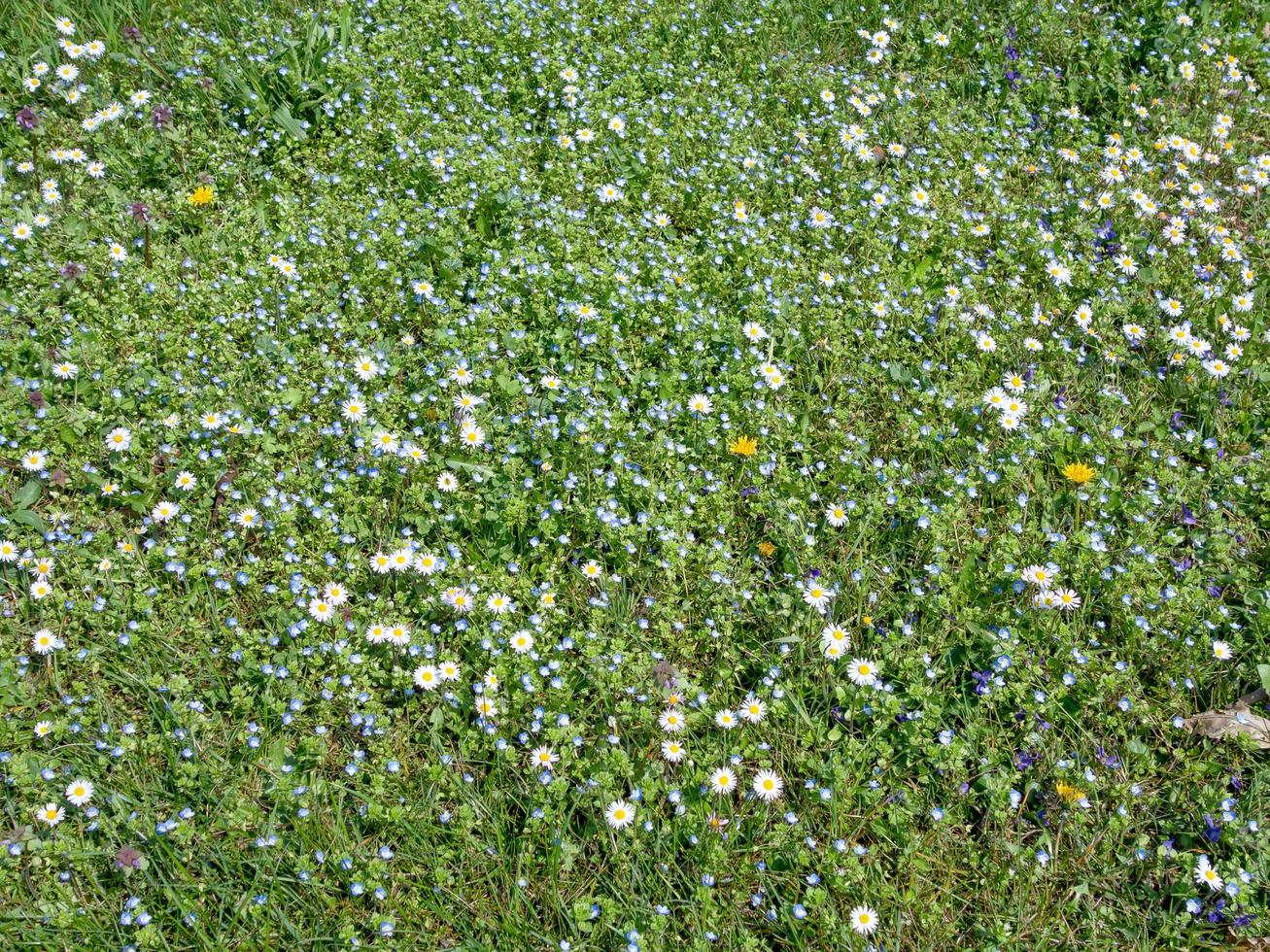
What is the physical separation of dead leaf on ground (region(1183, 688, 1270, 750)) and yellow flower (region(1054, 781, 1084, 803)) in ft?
1.71

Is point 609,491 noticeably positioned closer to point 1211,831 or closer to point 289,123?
point 1211,831

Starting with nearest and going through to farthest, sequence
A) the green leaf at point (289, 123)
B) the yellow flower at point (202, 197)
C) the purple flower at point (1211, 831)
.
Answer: the purple flower at point (1211, 831) < the yellow flower at point (202, 197) < the green leaf at point (289, 123)

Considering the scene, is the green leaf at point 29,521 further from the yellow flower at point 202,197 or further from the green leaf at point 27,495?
the yellow flower at point 202,197

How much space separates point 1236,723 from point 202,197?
4.66 metres

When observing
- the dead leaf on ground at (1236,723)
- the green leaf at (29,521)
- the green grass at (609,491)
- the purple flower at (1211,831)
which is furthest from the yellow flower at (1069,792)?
the green leaf at (29,521)

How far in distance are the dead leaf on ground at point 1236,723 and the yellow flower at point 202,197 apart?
14.8 ft

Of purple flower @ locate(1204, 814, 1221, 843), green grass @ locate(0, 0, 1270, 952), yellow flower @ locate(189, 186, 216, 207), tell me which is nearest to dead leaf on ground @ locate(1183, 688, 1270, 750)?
green grass @ locate(0, 0, 1270, 952)

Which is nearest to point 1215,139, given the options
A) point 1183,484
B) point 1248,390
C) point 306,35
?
point 1248,390

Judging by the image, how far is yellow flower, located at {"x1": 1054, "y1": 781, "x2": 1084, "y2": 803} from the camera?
323cm

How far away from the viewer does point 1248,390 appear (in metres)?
4.50

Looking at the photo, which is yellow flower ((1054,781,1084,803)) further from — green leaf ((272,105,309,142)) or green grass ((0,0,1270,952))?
green leaf ((272,105,309,142))

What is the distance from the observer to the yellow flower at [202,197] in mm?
4750

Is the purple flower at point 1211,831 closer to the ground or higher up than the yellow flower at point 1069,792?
higher up

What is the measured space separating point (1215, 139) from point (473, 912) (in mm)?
5484
